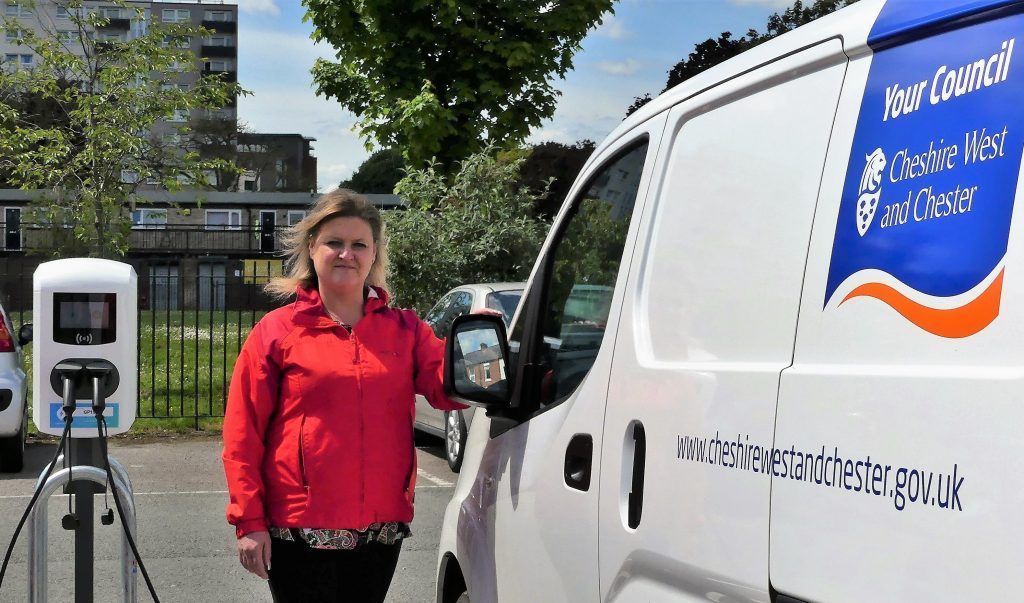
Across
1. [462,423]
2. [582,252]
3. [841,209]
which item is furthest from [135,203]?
[841,209]

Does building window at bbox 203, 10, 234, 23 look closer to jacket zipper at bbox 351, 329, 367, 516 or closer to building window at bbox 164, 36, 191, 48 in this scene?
building window at bbox 164, 36, 191, 48

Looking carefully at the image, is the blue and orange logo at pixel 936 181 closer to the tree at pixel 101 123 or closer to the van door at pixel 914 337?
the van door at pixel 914 337

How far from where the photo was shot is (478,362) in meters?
3.03

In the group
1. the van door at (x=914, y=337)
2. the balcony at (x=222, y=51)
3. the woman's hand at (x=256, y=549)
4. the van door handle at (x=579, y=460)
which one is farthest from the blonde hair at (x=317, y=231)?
A: the balcony at (x=222, y=51)

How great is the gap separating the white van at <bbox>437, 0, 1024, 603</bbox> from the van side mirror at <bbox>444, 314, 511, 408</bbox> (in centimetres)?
27

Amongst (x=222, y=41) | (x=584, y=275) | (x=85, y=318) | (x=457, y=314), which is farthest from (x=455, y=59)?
(x=222, y=41)

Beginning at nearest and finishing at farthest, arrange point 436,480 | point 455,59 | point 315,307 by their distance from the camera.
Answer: point 315,307 → point 436,480 → point 455,59

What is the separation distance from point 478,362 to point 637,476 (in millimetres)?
883

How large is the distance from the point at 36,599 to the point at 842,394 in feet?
9.42

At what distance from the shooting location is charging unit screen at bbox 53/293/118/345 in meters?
3.53

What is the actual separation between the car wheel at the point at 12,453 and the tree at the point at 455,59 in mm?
7273

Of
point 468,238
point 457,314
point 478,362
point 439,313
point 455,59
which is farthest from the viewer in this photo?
point 455,59

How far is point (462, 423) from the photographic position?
29.2ft

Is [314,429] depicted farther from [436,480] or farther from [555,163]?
[555,163]
